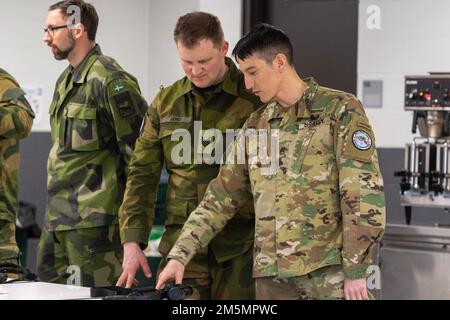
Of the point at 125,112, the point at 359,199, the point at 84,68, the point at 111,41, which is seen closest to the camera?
the point at 359,199

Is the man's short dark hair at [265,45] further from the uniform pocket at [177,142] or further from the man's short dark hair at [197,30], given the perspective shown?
the uniform pocket at [177,142]

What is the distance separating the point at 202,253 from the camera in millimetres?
3393

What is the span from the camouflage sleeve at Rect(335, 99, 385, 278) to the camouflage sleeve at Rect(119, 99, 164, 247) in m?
0.80

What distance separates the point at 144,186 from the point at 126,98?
18.8 inches

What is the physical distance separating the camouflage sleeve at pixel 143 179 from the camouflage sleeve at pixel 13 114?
1.56 ft

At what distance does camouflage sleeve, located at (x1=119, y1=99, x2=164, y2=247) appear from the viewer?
3484mm

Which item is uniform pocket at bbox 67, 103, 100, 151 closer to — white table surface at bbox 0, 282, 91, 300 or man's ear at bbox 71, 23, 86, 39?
man's ear at bbox 71, 23, 86, 39

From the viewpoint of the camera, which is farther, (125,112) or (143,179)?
(125,112)

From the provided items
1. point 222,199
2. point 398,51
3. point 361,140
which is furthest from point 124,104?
point 398,51

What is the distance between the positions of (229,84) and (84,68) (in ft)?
2.50

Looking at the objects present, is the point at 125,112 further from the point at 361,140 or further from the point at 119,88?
the point at 361,140

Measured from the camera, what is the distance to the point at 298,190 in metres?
3.04

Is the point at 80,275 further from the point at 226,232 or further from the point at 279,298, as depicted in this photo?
the point at 279,298
